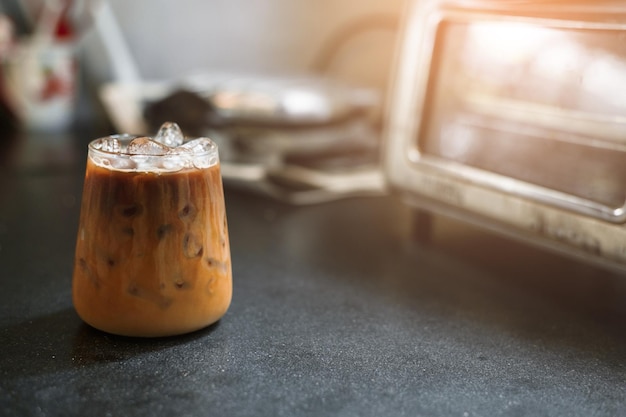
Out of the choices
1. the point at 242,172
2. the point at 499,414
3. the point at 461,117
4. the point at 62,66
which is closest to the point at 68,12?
the point at 62,66

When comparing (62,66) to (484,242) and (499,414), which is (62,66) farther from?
(499,414)

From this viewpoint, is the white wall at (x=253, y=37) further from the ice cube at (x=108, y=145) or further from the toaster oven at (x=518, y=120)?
the ice cube at (x=108, y=145)

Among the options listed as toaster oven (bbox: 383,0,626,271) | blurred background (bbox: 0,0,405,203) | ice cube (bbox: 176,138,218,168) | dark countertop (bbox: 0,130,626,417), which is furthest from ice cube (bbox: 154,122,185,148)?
blurred background (bbox: 0,0,405,203)

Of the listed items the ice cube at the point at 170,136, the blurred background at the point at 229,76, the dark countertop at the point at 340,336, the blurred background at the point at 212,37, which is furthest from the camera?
the blurred background at the point at 212,37

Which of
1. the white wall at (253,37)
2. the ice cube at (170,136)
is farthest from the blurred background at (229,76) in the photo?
the ice cube at (170,136)

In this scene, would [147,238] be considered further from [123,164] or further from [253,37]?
[253,37]

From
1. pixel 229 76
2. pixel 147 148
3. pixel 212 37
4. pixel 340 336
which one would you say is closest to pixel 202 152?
pixel 147 148
